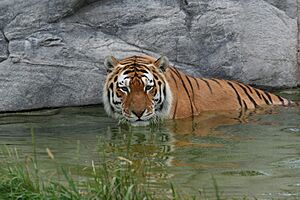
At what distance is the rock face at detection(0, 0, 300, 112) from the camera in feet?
25.8

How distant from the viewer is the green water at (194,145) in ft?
A: 15.1

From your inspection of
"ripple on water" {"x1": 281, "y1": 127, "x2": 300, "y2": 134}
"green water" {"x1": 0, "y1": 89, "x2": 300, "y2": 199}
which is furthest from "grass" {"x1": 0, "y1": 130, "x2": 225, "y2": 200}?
"ripple on water" {"x1": 281, "y1": 127, "x2": 300, "y2": 134}

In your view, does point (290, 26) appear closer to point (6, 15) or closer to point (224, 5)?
point (224, 5)

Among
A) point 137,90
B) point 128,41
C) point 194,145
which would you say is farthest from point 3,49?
point 194,145

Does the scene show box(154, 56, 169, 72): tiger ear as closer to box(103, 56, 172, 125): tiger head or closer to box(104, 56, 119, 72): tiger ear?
box(103, 56, 172, 125): tiger head

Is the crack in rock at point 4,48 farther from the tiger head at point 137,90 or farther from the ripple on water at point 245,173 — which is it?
the ripple on water at point 245,173

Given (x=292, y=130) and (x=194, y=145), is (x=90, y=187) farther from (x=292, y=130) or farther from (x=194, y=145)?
(x=292, y=130)

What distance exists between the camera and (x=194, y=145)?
5.94m

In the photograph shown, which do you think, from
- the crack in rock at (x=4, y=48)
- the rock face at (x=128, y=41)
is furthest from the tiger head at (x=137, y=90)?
the crack in rock at (x=4, y=48)

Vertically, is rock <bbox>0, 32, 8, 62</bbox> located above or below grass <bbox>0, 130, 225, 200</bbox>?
below

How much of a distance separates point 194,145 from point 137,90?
1376 millimetres

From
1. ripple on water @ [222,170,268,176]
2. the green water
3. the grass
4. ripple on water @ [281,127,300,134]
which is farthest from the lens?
ripple on water @ [281,127,300,134]

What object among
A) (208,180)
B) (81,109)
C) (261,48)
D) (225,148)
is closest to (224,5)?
(261,48)

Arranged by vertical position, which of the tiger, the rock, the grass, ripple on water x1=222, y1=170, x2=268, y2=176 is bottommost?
the tiger
